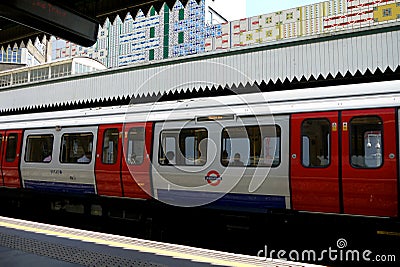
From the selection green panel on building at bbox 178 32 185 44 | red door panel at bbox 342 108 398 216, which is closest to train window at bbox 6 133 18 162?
red door panel at bbox 342 108 398 216

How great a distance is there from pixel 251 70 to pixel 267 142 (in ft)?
8.10

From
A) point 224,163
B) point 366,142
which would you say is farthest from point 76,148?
point 366,142

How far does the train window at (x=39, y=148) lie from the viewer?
880cm

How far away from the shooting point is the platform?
3.57m

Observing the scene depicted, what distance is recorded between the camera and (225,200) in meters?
6.31

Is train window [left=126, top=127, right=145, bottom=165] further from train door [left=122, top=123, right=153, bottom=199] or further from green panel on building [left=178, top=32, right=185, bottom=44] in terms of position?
green panel on building [left=178, top=32, right=185, bottom=44]

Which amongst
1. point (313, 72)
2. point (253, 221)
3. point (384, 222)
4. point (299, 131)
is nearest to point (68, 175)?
point (253, 221)

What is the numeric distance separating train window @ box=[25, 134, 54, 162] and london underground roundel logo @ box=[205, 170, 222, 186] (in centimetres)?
452

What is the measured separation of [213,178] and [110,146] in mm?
2749

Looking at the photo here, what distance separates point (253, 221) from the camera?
6.34m

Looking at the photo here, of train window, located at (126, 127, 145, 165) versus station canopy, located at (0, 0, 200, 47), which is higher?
station canopy, located at (0, 0, 200, 47)

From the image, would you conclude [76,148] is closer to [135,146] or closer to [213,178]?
[135,146]

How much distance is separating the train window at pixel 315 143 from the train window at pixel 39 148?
623 cm

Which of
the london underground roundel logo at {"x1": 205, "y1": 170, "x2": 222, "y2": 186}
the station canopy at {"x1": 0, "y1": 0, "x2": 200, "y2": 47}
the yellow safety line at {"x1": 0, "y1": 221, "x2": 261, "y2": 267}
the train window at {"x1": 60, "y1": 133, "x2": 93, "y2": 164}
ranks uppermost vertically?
the station canopy at {"x1": 0, "y1": 0, "x2": 200, "y2": 47}
